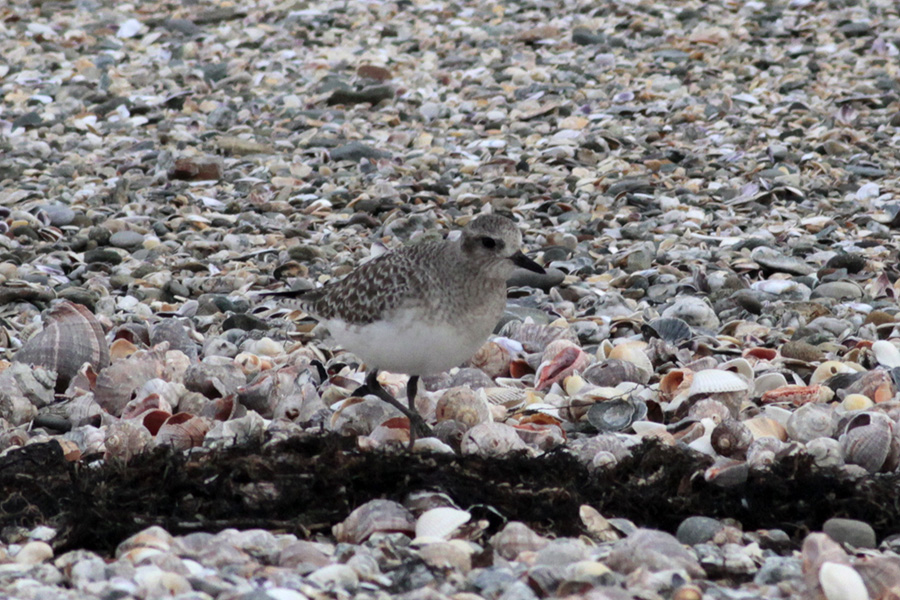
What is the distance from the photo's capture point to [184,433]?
475 cm

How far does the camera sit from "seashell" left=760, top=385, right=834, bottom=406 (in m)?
5.17

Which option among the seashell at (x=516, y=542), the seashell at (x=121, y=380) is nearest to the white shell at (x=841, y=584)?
the seashell at (x=516, y=542)

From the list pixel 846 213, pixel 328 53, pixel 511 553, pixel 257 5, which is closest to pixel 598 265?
pixel 846 213

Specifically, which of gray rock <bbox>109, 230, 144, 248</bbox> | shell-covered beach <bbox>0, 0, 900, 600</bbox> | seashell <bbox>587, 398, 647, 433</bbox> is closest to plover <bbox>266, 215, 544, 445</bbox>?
shell-covered beach <bbox>0, 0, 900, 600</bbox>

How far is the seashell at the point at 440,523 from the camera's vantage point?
365 cm

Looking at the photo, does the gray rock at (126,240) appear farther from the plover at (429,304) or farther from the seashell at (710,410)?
the seashell at (710,410)

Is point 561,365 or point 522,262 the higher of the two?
point 522,262

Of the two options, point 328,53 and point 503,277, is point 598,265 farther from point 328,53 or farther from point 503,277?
point 328,53

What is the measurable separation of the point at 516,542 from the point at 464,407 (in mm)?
1395

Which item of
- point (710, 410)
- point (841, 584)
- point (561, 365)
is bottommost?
point (561, 365)

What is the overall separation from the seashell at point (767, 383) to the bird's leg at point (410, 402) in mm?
1546

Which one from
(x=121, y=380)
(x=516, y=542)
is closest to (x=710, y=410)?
(x=516, y=542)

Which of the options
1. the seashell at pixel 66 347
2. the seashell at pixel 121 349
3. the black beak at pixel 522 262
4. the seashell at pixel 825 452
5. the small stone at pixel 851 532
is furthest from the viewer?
the seashell at pixel 121 349

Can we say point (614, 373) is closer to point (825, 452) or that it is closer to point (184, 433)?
point (825, 452)
